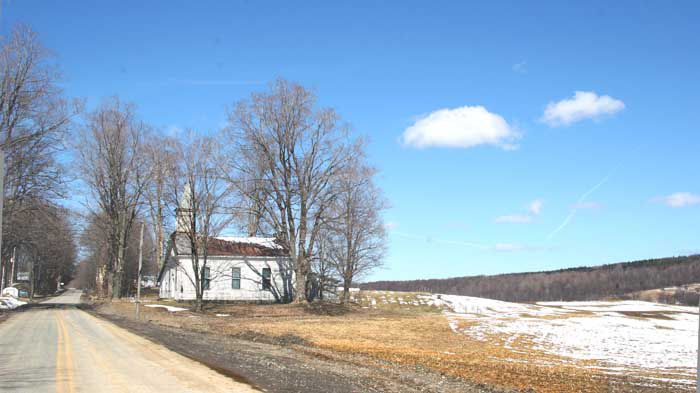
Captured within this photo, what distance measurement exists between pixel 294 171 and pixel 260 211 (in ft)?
12.3

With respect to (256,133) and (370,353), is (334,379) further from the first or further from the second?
(256,133)

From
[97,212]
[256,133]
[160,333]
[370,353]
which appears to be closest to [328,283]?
[256,133]

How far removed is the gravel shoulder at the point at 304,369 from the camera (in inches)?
488

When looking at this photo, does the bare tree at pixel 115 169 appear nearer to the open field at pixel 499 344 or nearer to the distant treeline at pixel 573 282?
the open field at pixel 499 344

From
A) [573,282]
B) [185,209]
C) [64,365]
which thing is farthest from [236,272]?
[573,282]

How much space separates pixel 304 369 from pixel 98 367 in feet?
15.3

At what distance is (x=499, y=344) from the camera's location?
83.0 feet

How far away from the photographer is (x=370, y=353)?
18.7 meters

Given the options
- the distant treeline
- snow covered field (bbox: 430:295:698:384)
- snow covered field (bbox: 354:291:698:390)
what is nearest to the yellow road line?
snow covered field (bbox: 354:291:698:390)

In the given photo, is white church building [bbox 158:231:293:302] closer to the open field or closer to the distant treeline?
the open field

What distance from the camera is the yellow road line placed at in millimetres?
10969

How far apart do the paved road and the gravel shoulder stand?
0.73 m

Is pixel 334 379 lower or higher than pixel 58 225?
lower

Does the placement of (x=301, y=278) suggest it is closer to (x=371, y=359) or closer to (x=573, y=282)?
(x=371, y=359)
